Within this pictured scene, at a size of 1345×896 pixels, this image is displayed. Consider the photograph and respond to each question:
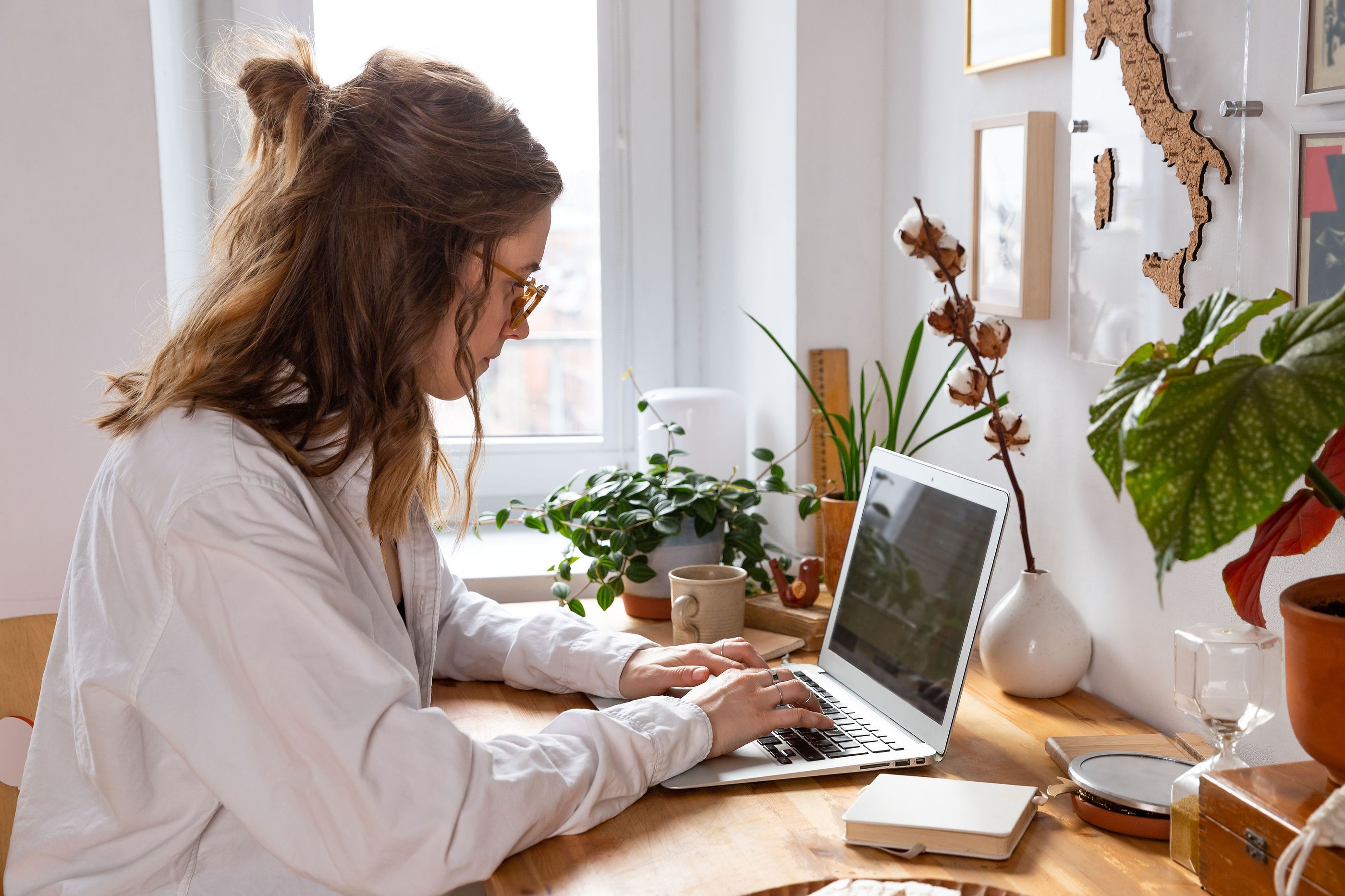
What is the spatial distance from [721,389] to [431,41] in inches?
34.5

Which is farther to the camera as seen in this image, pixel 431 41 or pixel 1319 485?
pixel 431 41

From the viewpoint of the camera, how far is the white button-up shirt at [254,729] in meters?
0.88

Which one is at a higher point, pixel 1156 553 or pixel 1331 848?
pixel 1156 553

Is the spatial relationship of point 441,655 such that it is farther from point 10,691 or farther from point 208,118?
point 208,118

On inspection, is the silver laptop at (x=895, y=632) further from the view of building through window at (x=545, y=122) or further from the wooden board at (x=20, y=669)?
the view of building through window at (x=545, y=122)

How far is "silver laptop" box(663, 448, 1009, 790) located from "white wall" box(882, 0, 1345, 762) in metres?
0.19

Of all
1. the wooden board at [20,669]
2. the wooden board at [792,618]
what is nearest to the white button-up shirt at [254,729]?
the wooden board at [20,669]

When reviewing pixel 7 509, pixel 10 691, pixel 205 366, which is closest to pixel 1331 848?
pixel 205 366

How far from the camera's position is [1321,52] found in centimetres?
90

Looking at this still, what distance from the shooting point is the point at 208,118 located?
83.7 inches

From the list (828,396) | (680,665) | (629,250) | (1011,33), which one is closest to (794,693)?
(680,665)

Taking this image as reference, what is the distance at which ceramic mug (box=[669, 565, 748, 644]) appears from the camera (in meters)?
1.47

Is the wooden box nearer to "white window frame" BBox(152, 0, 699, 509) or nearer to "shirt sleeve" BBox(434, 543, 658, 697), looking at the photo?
"shirt sleeve" BBox(434, 543, 658, 697)

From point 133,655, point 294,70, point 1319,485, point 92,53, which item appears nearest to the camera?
point 1319,485
